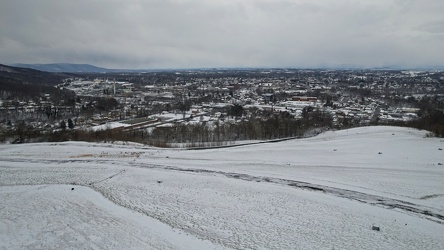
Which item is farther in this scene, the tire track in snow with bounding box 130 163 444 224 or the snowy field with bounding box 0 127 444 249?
the tire track in snow with bounding box 130 163 444 224

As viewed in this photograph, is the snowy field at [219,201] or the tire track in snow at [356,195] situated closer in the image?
the snowy field at [219,201]

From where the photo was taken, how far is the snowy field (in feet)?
37.5

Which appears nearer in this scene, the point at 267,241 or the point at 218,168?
the point at 267,241

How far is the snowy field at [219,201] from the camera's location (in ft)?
37.5

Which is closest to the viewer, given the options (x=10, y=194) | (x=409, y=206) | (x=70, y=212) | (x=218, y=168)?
(x=70, y=212)

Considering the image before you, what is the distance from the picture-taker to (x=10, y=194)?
16.2 meters

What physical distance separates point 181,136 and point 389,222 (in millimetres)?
41889

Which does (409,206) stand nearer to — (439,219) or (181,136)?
(439,219)

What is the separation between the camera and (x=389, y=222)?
12969 millimetres

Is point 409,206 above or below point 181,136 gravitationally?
above

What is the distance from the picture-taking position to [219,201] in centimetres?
1543

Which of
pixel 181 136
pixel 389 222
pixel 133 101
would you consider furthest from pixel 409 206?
pixel 133 101

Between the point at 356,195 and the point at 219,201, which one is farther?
the point at 356,195

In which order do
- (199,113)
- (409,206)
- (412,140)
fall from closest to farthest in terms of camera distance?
1. (409,206)
2. (412,140)
3. (199,113)
